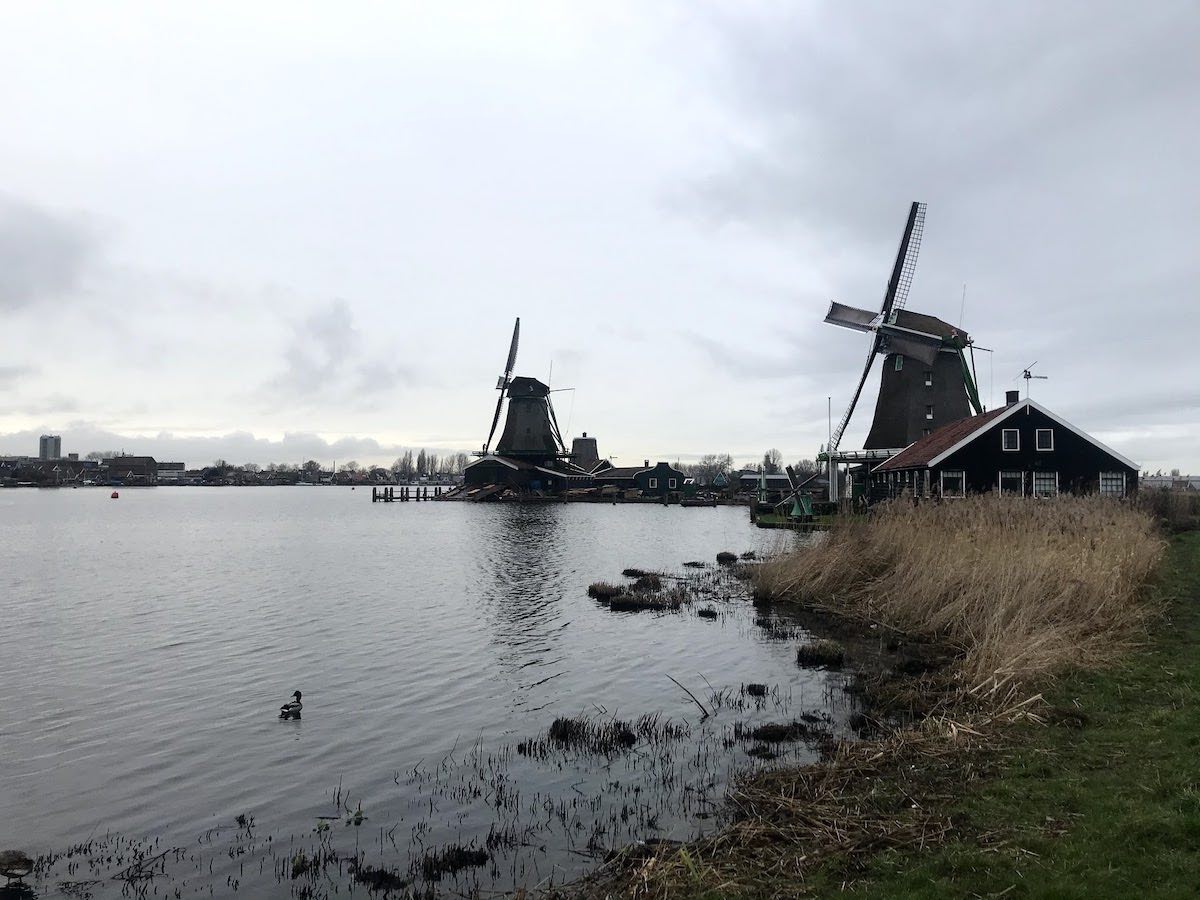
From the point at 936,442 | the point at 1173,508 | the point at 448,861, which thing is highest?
the point at 936,442

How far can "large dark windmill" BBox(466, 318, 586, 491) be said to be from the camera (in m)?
89.4

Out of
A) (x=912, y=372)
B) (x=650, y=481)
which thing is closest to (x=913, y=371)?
(x=912, y=372)

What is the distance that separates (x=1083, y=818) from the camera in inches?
243

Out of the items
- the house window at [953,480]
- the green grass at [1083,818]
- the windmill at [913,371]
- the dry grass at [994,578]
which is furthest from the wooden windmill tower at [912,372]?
the green grass at [1083,818]

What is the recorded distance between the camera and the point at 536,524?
56.3m

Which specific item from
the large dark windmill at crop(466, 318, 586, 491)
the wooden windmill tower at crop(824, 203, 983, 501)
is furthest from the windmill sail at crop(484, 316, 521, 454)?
the wooden windmill tower at crop(824, 203, 983, 501)

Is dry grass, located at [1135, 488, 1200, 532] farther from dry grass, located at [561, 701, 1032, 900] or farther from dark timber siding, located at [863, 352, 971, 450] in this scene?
dry grass, located at [561, 701, 1032, 900]

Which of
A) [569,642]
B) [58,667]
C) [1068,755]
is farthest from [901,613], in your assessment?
[58,667]

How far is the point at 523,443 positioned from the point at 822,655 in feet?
251

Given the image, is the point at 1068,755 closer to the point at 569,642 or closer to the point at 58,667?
the point at 569,642

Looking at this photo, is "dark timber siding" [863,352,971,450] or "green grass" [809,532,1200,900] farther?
"dark timber siding" [863,352,971,450]

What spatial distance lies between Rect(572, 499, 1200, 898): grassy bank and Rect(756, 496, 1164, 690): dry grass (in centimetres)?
6

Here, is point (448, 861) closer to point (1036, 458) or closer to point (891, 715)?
point (891, 715)

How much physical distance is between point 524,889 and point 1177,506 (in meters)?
35.9
